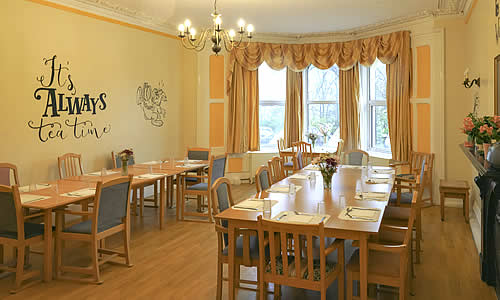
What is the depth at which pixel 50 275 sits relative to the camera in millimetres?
3482

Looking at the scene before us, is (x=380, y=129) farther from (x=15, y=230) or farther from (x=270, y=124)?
(x=15, y=230)

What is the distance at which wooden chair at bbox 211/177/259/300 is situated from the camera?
9.11ft

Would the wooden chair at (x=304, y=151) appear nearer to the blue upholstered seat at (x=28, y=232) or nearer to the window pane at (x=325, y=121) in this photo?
the window pane at (x=325, y=121)

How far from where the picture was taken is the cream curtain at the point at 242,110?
25.8ft

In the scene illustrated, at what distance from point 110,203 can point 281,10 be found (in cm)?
408

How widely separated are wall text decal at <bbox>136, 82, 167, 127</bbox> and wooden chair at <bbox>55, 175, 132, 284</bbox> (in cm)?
321

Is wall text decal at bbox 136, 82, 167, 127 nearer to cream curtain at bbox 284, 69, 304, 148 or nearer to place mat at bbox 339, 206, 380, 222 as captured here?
cream curtain at bbox 284, 69, 304, 148

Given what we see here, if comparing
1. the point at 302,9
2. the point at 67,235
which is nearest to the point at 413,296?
the point at 67,235

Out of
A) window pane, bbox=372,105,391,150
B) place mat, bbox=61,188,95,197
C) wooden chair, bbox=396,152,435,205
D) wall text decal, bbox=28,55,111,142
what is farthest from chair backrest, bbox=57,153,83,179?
window pane, bbox=372,105,391,150

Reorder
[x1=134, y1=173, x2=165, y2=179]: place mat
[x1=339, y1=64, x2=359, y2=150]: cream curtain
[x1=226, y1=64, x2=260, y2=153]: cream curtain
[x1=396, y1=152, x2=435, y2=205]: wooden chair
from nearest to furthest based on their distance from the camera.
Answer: [x1=134, y1=173, x2=165, y2=179]: place mat
[x1=396, y1=152, x2=435, y2=205]: wooden chair
[x1=339, y1=64, x2=359, y2=150]: cream curtain
[x1=226, y1=64, x2=260, y2=153]: cream curtain

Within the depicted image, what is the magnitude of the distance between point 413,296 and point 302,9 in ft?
14.6

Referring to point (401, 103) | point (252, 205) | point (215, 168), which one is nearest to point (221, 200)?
point (252, 205)

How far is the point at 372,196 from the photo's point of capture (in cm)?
346

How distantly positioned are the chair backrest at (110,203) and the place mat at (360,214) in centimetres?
198
